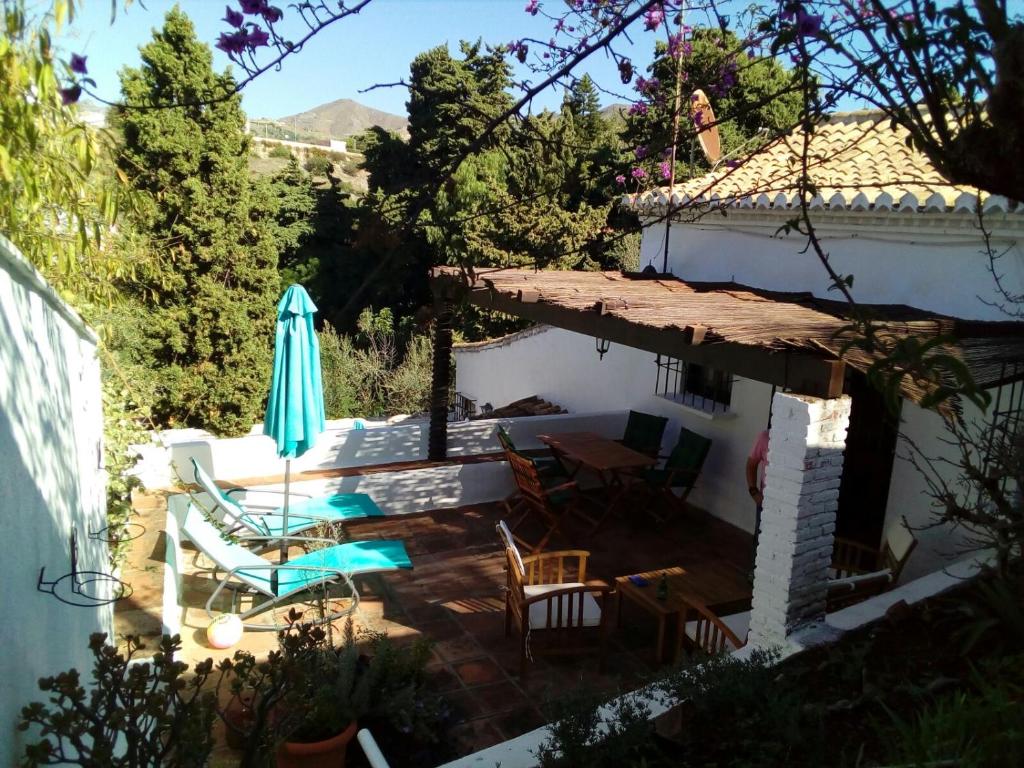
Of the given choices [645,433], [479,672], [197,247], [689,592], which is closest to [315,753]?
[479,672]

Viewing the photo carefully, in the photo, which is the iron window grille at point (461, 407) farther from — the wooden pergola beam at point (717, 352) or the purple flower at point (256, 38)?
the purple flower at point (256, 38)

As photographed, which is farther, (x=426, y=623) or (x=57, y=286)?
(x=426, y=623)

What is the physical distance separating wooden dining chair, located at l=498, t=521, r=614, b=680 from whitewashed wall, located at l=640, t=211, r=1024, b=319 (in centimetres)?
370

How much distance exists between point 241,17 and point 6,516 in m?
1.81

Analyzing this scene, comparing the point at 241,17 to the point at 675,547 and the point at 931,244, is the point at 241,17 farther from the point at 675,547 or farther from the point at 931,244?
the point at 675,547

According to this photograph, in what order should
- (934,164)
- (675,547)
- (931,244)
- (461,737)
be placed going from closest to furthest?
1. (934,164)
2. (461,737)
3. (931,244)
4. (675,547)

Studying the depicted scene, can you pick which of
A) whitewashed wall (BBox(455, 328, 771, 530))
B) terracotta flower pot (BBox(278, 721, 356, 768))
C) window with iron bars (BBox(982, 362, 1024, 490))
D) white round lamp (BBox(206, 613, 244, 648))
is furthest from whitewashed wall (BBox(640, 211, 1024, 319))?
white round lamp (BBox(206, 613, 244, 648))

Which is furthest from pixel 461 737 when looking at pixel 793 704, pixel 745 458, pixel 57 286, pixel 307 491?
pixel 745 458

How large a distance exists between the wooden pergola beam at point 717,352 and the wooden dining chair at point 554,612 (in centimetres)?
169

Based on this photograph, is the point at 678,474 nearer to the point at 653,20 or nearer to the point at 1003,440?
the point at 1003,440

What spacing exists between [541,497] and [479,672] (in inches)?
92.9

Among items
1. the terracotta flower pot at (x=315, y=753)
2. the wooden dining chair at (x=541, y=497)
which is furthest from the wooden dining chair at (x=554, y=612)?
the terracotta flower pot at (x=315, y=753)

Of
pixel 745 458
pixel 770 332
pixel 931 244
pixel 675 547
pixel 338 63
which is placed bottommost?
pixel 675 547

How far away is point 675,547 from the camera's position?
746 cm
